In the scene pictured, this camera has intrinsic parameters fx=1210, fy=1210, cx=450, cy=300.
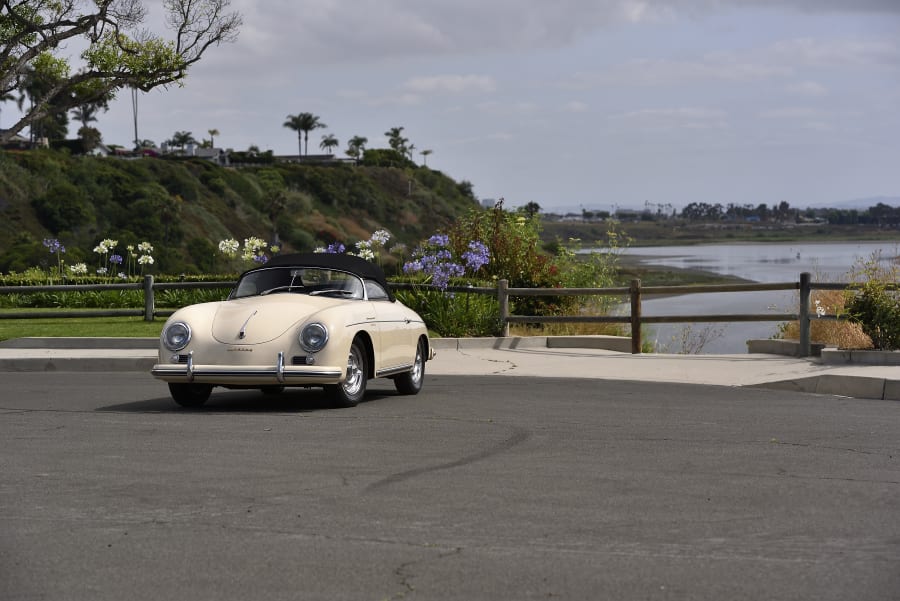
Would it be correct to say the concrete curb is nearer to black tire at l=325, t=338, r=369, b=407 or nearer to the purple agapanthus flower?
black tire at l=325, t=338, r=369, b=407

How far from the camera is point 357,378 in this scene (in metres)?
12.6

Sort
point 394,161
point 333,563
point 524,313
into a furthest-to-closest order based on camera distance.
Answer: point 394,161
point 524,313
point 333,563

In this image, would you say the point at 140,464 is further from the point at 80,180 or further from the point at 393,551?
the point at 80,180

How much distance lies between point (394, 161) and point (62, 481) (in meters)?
189

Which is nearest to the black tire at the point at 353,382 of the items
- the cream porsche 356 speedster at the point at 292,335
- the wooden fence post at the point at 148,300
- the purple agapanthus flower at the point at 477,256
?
the cream porsche 356 speedster at the point at 292,335

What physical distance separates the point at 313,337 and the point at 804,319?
8.91 m

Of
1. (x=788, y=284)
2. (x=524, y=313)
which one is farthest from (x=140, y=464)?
(x=524, y=313)

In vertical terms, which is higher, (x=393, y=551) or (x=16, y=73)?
(x=16, y=73)

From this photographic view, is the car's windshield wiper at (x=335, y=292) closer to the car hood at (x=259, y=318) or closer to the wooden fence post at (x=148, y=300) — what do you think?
the car hood at (x=259, y=318)

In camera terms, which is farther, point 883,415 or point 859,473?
point 883,415

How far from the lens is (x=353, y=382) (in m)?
12.6

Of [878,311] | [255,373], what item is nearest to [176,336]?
[255,373]

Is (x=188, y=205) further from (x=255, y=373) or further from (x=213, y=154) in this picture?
(x=255, y=373)

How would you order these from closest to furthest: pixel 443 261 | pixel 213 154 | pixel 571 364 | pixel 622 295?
pixel 571 364 → pixel 622 295 → pixel 443 261 → pixel 213 154
